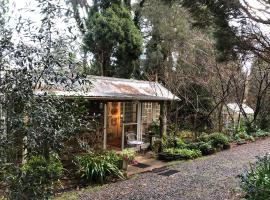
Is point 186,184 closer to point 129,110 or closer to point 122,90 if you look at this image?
point 122,90

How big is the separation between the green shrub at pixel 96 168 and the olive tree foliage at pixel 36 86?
13.9 feet

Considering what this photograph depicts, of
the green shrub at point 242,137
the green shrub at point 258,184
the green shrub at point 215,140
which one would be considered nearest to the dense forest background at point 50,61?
the green shrub at point 215,140

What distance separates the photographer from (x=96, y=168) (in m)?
8.62

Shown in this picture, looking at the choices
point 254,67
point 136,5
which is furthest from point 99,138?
point 136,5

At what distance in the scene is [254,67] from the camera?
1848 cm

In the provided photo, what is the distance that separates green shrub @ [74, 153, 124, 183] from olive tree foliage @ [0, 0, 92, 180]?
4.23 m

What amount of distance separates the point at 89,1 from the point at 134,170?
14339 mm

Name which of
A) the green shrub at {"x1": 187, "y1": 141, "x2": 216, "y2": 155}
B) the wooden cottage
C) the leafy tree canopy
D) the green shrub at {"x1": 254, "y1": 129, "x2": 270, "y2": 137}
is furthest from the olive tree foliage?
the green shrub at {"x1": 254, "y1": 129, "x2": 270, "y2": 137}

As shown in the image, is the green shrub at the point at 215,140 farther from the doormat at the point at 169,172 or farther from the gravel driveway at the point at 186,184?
the doormat at the point at 169,172

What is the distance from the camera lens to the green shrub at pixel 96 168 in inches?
336

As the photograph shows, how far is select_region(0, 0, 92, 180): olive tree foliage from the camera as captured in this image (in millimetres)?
3744

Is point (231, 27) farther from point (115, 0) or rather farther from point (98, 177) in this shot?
point (115, 0)

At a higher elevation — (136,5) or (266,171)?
(136,5)

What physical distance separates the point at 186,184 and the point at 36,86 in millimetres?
5787
